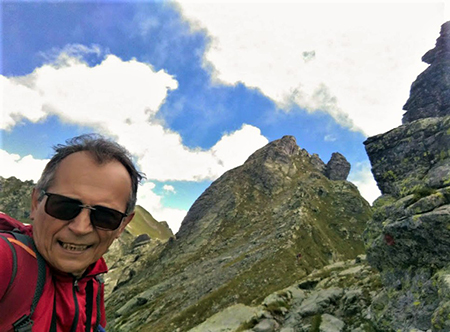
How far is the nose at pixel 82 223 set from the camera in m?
3.39

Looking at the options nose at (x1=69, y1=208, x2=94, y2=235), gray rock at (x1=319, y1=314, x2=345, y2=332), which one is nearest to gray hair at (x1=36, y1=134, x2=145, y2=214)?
nose at (x1=69, y1=208, x2=94, y2=235)

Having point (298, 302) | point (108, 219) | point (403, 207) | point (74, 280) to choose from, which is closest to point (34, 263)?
point (74, 280)

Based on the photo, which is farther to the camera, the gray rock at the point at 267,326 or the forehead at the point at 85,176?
the gray rock at the point at 267,326

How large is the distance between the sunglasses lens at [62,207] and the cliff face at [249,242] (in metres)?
48.9


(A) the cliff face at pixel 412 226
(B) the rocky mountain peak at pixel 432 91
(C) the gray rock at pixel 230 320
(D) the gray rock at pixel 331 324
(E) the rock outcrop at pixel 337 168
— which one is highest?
(E) the rock outcrop at pixel 337 168

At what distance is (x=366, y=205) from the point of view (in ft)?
415

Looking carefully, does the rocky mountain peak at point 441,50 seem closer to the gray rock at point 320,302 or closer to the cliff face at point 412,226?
the cliff face at point 412,226

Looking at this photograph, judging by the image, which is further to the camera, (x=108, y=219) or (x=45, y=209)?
(x=108, y=219)

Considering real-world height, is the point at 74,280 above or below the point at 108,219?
below

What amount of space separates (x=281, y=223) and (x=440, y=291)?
87.4 metres

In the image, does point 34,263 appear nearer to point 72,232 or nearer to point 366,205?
point 72,232

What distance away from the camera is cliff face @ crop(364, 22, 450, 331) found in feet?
39.9

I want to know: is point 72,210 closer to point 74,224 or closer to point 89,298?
point 74,224

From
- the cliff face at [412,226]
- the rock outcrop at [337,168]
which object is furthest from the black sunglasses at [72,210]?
the rock outcrop at [337,168]
